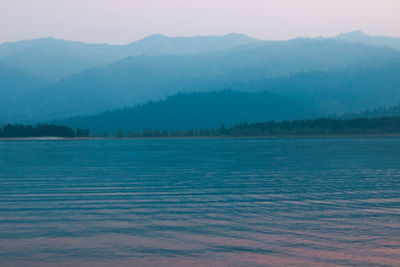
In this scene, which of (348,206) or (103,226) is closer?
(103,226)

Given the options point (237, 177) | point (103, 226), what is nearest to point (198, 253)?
point (103, 226)

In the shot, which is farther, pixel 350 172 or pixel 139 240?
pixel 350 172

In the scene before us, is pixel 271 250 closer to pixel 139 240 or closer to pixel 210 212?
pixel 139 240

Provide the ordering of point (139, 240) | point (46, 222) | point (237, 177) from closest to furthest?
point (139, 240)
point (46, 222)
point (237, 177)

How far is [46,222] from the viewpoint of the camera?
27.7 metres

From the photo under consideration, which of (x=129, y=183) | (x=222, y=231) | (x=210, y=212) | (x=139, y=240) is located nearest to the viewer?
(x=139, y=240)

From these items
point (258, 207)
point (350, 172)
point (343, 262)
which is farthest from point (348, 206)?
point (350, 172)

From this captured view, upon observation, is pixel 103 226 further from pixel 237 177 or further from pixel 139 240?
pixel 237 177

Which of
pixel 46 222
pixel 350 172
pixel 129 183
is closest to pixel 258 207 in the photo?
pixel 46 222

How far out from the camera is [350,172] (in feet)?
187

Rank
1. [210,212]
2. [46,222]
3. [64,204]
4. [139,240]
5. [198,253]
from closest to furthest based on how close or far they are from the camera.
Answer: [198,253] < [139,240] < [46,222] < [210,212] < [64,204]

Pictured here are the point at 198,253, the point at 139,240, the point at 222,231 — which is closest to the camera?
the point at 198,253

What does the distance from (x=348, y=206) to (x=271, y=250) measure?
507 inches

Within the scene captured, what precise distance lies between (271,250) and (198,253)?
2951 millimetres
